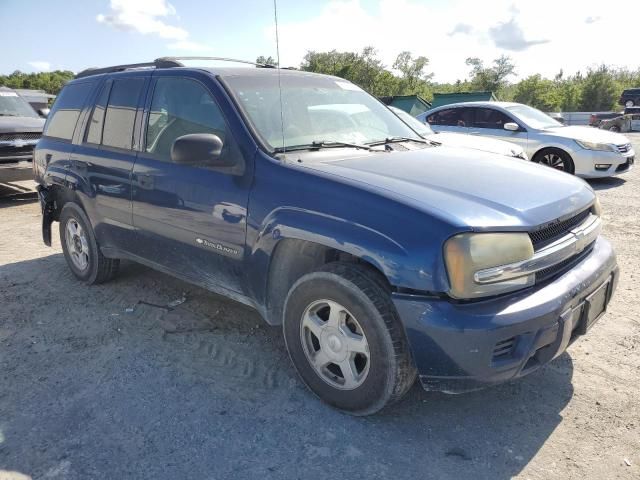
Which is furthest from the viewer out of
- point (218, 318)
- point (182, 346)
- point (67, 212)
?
point (67, 212)

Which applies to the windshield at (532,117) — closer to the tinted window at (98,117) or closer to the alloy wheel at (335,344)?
the tinted window at (98,117)

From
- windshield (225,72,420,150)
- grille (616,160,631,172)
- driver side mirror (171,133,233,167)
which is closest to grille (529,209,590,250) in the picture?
windshield (225,72,420,150)

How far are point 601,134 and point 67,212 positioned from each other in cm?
944

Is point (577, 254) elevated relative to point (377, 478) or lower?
elevated

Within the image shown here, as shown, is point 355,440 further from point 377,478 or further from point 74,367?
point 74,367

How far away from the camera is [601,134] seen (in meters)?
9.80

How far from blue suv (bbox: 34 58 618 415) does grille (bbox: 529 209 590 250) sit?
0.04 feet

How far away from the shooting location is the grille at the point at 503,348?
89.2 inches

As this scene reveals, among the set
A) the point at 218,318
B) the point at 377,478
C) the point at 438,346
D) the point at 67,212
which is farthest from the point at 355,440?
the point at 67,212

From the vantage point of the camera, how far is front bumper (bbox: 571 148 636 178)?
916 centimetres

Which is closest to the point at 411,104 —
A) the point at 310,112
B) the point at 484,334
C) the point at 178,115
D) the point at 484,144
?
the point at 484,144

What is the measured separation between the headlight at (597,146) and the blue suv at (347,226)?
659cm

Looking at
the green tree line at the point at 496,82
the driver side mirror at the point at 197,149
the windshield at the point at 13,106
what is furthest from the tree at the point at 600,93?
the driver side mirror at the point at 197,149

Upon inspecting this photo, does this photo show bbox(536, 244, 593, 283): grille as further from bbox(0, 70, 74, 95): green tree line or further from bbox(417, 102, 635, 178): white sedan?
bbox(0, 70, 74, 95): green tree line
